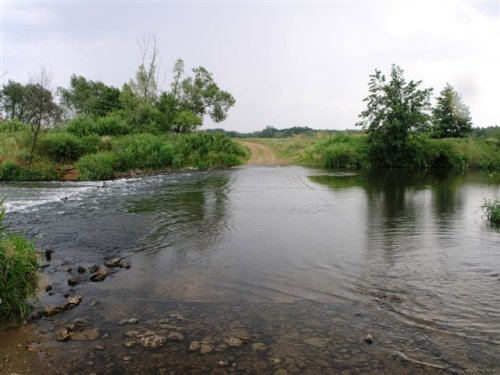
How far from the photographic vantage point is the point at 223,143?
39156 mm

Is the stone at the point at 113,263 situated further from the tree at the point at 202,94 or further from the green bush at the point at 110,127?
Answer: the tree at the point at 202,94

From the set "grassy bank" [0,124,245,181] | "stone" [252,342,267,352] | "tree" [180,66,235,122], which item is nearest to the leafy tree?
"tree" [180,66,235,122]

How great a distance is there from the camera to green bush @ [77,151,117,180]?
953 inches

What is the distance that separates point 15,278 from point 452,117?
51.9 meters

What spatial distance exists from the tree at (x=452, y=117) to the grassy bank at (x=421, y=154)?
18.2 ft

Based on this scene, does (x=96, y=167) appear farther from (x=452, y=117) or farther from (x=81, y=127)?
(x=452, y=117)

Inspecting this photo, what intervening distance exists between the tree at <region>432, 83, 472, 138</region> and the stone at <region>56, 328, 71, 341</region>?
50.0 metres

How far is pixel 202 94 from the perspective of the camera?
5231 cm

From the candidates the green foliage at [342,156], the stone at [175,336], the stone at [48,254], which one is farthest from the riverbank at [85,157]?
the stone at [175,336]

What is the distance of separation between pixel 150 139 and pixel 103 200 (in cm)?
1676

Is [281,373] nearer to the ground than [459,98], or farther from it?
nearer to the ground

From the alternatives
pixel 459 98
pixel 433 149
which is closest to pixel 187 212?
pixel 433 149

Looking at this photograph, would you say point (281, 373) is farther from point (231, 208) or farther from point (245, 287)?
point (231, 208)

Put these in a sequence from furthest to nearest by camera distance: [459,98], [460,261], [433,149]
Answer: [459,98] → [433,149] → [460,261]
